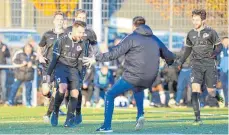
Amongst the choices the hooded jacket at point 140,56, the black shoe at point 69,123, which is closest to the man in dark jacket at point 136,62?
the hooded jacket at point 140,56

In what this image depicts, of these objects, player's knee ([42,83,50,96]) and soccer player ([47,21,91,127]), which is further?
player's knee ([42,83,50,96])

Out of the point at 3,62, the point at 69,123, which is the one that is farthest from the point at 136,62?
the point at 3,62

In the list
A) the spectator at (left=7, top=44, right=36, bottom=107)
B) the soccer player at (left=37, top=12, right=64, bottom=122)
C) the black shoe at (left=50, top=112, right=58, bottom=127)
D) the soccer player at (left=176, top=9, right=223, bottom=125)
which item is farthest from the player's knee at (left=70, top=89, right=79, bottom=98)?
the spectator at (left=7, top=44, right=36, bottom=107)

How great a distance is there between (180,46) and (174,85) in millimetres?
1228

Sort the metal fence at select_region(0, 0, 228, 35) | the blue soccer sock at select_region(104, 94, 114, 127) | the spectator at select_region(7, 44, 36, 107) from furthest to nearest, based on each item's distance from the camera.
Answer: the metal fence at select_region(0, 0, 228, 35), the spectator at select_region(7, 44, 36, 107), the blue soccer sock at select_region(104, 94, 114, 127)

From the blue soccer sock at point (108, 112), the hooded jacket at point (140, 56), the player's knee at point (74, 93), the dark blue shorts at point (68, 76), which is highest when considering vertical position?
the hooded jacket at point (140, 56)

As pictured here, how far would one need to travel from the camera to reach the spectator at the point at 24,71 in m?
24.0

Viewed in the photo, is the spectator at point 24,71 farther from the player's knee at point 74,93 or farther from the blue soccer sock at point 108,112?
the blue soccer sock at point 108,112

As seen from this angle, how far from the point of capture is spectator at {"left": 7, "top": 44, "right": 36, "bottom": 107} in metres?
24.0

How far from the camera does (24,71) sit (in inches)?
949

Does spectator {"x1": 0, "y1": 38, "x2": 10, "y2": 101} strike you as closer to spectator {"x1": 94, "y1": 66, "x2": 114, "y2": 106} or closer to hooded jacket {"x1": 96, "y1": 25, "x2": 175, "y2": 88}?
Answer: spectator {"x1": 94, "y1": 66, "x2": 114, "y2": 106}

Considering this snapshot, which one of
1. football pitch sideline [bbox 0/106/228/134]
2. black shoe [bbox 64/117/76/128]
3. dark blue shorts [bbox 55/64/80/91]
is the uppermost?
dark blue shorts [bbox 55/64/80/91]

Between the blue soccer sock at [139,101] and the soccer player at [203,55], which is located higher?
the soccer player at [203,55]

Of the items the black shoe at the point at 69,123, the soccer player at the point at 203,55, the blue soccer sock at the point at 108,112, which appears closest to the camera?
the blue soccer sock at the point at 108,112
